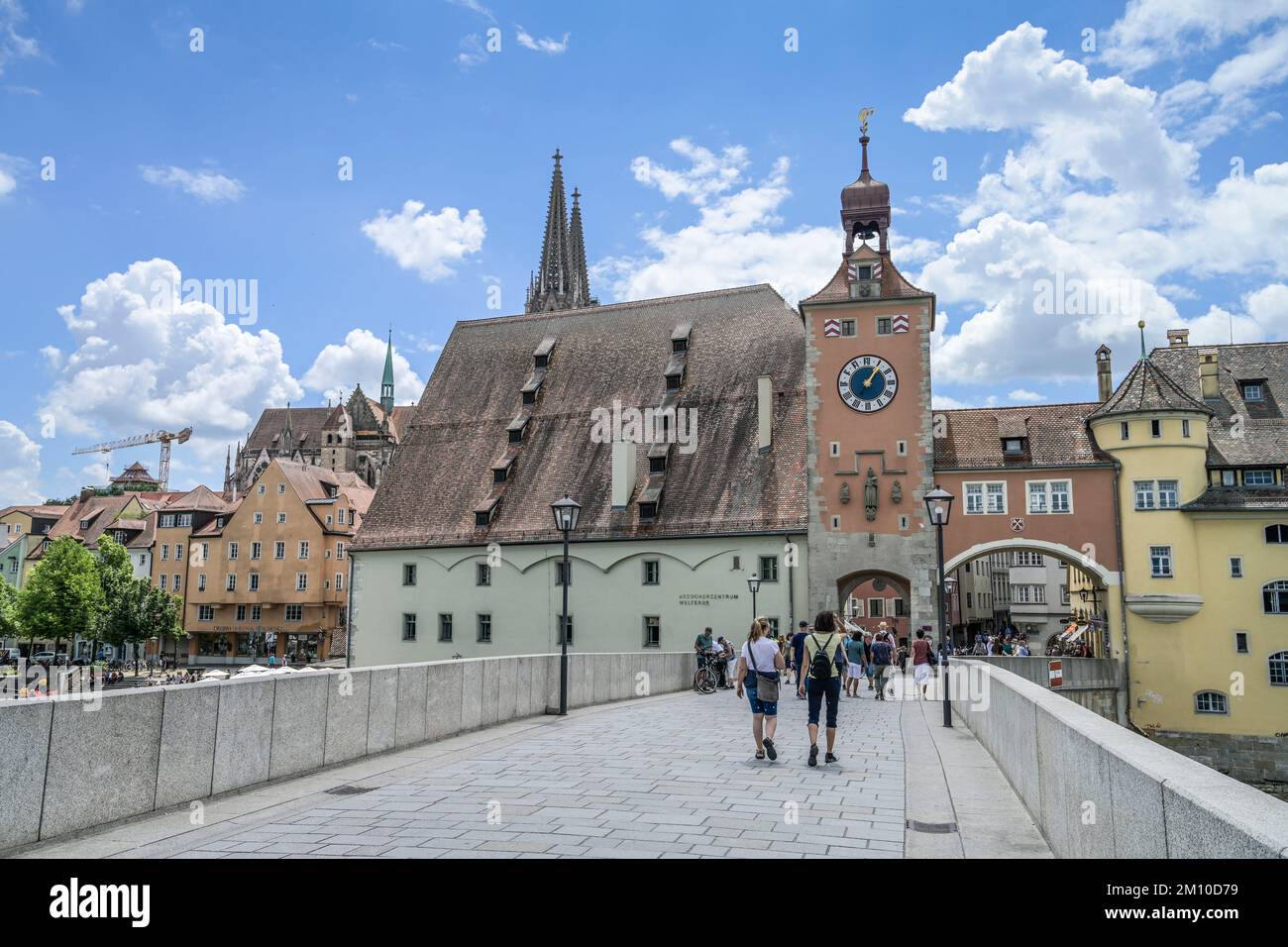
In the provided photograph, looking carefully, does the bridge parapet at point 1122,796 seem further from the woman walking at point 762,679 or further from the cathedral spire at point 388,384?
the cathedral spire at point 388,384

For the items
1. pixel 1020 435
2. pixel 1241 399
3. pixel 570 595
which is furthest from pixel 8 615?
pixel 1241 399

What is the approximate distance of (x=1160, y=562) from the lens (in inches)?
1644

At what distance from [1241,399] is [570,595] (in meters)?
31.4

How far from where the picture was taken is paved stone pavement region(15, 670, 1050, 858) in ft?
25.7

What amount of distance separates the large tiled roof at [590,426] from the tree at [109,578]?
915 inches

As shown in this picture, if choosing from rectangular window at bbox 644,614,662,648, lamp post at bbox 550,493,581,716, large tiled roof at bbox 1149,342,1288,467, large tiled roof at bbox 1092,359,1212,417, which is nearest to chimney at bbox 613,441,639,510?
rectangular window at bbox 644,614,662,648

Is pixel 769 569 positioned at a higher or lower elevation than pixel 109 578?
lower

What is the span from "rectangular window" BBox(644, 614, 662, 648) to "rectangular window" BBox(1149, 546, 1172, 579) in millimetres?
20162

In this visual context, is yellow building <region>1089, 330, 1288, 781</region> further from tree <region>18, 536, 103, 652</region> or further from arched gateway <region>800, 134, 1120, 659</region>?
tree <region>18, 536, 103, 652</region>

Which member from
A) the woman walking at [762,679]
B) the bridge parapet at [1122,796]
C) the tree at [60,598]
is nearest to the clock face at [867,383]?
the woman walking at [762,679]

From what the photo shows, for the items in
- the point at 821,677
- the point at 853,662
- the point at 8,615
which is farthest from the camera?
the point at 8,615

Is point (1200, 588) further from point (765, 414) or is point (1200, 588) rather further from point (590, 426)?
point (590, 426)
